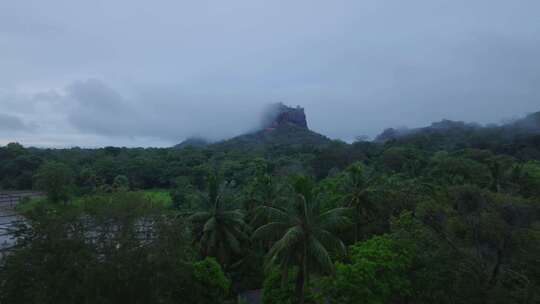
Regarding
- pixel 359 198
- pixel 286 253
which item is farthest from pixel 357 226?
pixel 286 253

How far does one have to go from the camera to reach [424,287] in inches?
651

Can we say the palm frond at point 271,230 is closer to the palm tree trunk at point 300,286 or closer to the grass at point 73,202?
the palm tree trunk at point 300,286

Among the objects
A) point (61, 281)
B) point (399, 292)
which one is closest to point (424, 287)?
point (399, 292)

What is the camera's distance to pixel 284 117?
159 m

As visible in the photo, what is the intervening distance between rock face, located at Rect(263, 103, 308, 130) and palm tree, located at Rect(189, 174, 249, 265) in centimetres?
13430

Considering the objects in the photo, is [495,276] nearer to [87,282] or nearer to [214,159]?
[87,282]

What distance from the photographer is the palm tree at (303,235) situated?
1684cm

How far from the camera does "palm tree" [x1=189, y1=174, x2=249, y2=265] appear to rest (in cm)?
2306

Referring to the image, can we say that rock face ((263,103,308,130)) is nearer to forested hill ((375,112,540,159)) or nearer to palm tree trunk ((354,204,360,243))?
forested hill ((375,112,540,159))

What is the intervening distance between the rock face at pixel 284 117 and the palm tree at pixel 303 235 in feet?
458

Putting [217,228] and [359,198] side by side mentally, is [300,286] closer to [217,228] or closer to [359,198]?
[217,228]

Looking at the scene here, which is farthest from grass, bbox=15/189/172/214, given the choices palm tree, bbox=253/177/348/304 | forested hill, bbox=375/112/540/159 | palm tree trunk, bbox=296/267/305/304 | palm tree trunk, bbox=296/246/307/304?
forested hill, bbox=375/112/540/159

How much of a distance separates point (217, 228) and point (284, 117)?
13697 centimetres

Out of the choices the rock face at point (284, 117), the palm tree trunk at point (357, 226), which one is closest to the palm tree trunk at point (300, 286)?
the palm tree trunk at point (357, 226)
